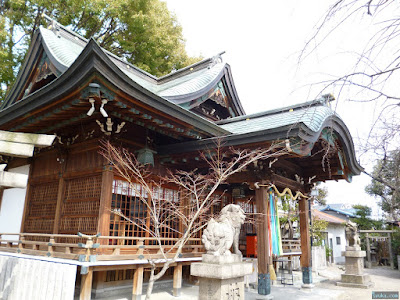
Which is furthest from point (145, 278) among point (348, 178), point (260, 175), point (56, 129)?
point (348, 178)

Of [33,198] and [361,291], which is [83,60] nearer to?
[33,198]

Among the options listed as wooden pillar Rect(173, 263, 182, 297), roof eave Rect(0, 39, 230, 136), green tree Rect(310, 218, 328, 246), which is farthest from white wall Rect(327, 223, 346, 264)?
roof eave Rect(0, 39, 230, 136)

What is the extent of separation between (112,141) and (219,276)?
457 cm

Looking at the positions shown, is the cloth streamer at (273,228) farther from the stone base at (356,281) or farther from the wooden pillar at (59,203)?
the wooden pillar at (59,203)

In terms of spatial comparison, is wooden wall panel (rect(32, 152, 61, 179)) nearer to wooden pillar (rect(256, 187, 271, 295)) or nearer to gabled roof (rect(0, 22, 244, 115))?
gabled roof (rect(0, 22, 244, 115))

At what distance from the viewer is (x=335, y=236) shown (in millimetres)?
27438

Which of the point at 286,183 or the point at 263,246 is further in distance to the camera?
the point at 286,183

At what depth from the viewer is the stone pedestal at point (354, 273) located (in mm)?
12104

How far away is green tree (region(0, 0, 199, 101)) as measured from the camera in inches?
621

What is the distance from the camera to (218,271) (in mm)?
4852

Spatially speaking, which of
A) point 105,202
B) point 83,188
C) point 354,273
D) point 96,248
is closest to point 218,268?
point 96,248

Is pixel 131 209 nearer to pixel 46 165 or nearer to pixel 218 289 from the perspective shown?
pixel 46 165

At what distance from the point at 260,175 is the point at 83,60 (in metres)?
5.33

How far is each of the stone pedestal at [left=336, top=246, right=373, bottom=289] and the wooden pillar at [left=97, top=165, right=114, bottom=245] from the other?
9771 mm
